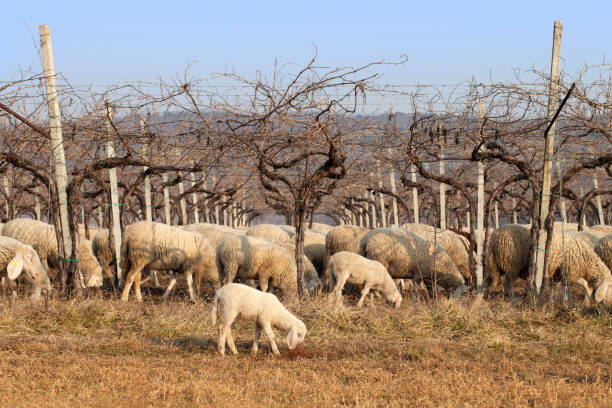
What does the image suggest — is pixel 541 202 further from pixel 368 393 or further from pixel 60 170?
pixel 60 170

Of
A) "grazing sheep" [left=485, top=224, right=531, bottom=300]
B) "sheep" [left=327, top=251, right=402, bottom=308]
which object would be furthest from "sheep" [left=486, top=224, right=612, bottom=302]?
"sheep" [left=327, top=251, right=402, bottom=308]

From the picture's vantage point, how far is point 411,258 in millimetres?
15312

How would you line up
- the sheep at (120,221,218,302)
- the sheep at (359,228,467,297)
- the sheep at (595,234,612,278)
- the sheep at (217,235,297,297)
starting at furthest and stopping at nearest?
the sheep at (359,228,467,297) → the sheep at (595,234,612,278) → the sheep at (217,235,297,297) → the sheep at (120,221,218,302)

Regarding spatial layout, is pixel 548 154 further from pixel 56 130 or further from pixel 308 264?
pixel 56 130

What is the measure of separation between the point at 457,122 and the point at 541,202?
2.37 m

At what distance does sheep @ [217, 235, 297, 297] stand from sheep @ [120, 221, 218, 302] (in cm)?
72

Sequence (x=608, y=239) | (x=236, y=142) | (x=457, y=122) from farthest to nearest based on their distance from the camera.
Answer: (x=608, y=239) → (x=457, y=122) → (x=236, y=142)

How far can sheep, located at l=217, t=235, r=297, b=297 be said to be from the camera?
1378 centimetres

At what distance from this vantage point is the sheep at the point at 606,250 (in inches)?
598

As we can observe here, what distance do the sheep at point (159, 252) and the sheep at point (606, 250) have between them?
9.30 meters

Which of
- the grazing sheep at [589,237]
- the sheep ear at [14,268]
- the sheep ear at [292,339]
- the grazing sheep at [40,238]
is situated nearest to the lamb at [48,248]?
the grazing sheep at [40,238]

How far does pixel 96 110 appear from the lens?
1136 centimetres

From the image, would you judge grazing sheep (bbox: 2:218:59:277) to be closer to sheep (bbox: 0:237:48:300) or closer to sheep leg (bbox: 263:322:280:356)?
sheep (bbox: 0:237:48:300)

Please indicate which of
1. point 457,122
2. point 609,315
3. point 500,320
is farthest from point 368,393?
point 457,122
